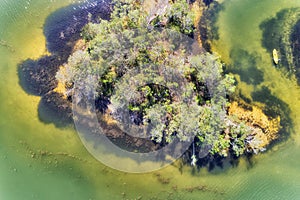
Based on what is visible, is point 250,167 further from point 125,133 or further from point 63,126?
point 63,126

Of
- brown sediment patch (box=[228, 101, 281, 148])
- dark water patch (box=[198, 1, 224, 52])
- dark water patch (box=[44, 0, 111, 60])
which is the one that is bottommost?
brown sediment patch (box=[228, 101, 281, 148])

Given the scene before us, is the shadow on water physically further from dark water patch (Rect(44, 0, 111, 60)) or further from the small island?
the small island

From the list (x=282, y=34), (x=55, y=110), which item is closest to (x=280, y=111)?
(x=282, y=34)

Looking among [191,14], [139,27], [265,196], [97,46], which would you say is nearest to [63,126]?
[97,46]

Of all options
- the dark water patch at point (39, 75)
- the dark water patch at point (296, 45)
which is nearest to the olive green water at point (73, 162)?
the dark water patch at point (39, 75)

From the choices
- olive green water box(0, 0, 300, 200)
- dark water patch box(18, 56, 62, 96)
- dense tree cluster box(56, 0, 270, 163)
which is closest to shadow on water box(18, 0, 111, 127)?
dark water patch box(18, 56, 62, 96)
